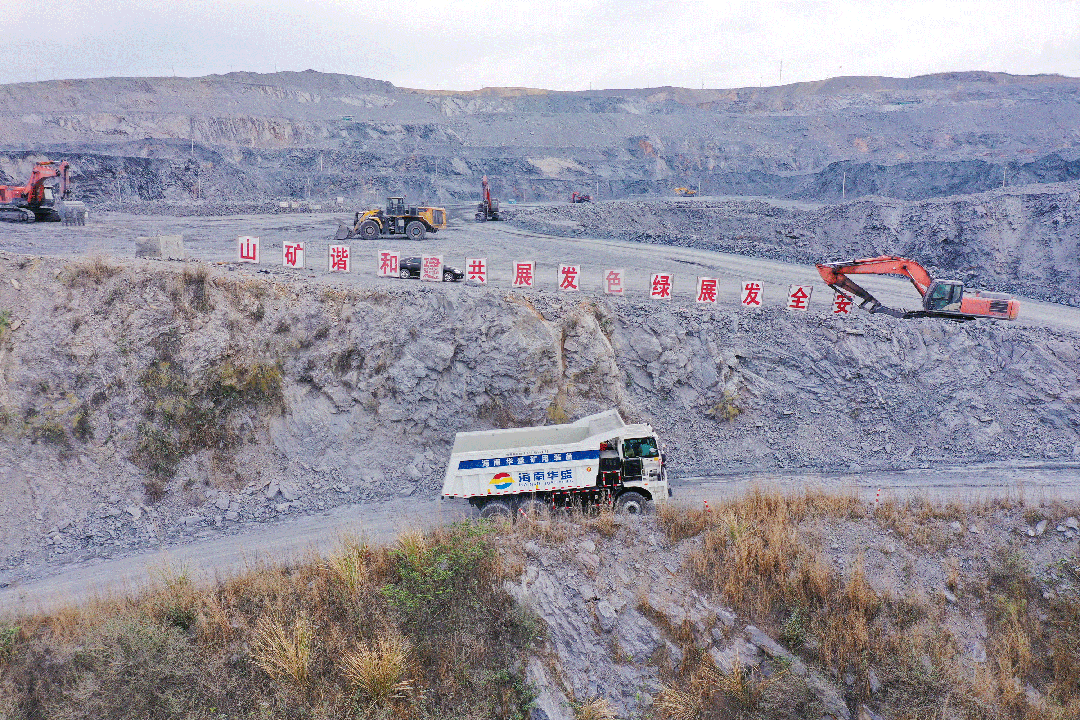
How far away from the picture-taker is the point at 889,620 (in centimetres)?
1170

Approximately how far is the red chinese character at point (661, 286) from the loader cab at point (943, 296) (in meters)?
8.70

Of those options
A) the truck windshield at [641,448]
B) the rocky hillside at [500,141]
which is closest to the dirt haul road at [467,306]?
the truck windshield at [641,448]

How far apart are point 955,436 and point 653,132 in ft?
227

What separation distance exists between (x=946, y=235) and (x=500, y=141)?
51088 millimetres

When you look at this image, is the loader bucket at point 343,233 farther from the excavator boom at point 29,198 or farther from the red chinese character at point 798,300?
the red chinese character at point 798,300

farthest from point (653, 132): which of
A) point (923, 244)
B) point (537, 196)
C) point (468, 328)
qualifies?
point (468, 328)

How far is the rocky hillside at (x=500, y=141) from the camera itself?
53.6m

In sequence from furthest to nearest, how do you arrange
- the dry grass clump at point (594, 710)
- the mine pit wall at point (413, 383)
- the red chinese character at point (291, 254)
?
the red chinese character at point (291, 254)
the mine pit wall at point (413, 383)
the dry grass clump at point (594, 710)

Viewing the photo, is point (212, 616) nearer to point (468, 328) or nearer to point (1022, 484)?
point (468, 328)

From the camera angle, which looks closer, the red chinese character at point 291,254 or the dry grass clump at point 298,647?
the dry grass clump at point 298,647

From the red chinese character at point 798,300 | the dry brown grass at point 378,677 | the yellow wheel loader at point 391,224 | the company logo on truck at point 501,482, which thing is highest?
the yellow wheel loader at point 391,224

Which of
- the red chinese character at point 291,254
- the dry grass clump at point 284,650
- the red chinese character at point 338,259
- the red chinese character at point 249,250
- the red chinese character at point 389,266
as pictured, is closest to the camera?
the dry grass clump at point 284,650

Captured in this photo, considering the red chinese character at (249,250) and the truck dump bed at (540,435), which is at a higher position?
the red chinese character at (249,250)

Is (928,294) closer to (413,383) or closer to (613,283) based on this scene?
(613,283)
